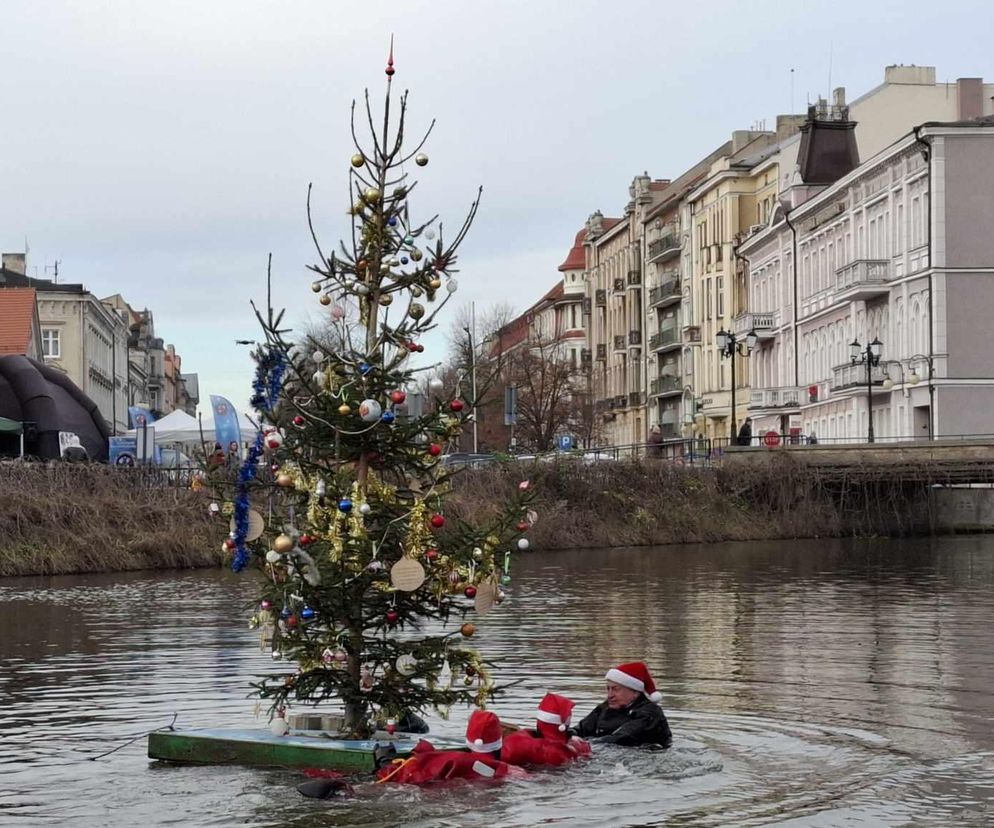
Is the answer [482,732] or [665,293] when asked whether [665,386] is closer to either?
[665,293]

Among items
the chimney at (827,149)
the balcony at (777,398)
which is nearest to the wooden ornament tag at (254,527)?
the balcony at (777,398)

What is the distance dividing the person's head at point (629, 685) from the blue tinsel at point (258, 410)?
2.91 metres

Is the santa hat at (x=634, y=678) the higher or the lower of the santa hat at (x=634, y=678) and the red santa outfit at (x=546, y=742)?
the higher

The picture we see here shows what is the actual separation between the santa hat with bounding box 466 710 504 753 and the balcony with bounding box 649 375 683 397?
104 metres

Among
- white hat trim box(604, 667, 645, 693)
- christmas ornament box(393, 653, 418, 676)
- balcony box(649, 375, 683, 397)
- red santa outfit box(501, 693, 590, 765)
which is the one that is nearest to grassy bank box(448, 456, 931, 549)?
white hat trim box(604, 667, 645, 693)

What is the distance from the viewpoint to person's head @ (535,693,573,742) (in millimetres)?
13461

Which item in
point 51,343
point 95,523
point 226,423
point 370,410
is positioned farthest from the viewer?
point 51,343

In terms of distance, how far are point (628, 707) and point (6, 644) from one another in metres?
13.0

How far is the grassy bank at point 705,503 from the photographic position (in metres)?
54.7

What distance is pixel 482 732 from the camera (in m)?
12.9

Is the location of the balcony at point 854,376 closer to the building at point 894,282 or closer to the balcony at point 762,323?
the building at point 894,282

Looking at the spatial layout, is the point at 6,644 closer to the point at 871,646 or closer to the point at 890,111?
the point at 871,646

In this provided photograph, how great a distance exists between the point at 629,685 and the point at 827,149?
77478 mm

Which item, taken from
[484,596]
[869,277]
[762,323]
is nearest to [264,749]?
[484,596]
